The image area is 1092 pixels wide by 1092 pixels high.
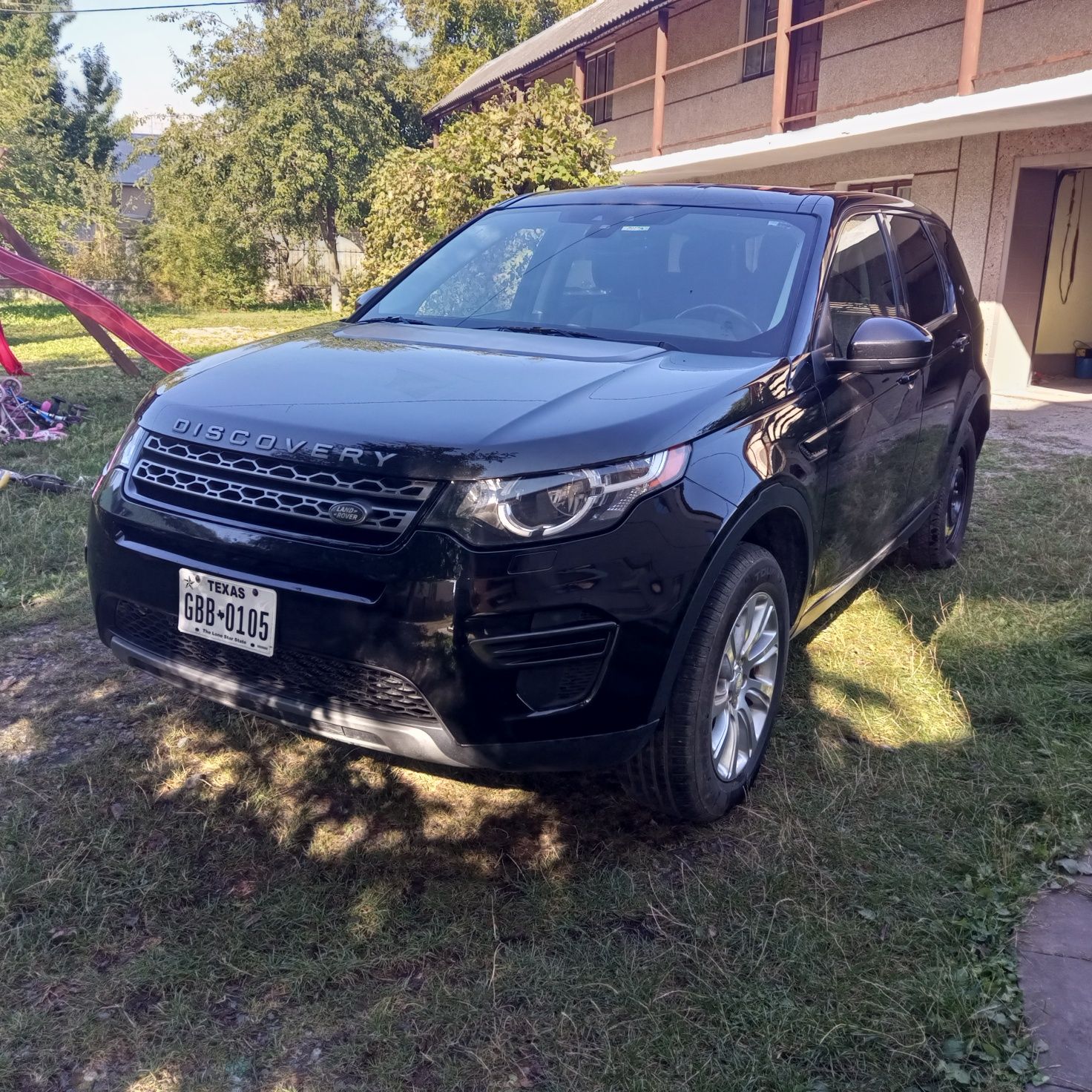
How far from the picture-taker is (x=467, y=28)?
3059cm

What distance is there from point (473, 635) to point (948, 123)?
10.7 meters

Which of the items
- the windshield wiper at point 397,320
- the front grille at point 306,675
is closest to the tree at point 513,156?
the windshield wiper at point 397,320

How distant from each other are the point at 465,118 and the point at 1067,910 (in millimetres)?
8578

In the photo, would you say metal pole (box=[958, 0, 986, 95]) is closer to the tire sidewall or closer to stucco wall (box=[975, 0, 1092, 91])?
stucco wall (box=[975, 0, 1092, 91])

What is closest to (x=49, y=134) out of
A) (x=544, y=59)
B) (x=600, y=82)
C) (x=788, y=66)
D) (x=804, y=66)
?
(x=600, y=82)

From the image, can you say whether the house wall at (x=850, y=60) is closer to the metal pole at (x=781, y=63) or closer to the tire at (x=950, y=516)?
the metal pole at (x=781, y=63)

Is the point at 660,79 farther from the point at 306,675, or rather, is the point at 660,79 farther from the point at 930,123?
the point at 306,675

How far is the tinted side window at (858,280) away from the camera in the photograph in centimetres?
355

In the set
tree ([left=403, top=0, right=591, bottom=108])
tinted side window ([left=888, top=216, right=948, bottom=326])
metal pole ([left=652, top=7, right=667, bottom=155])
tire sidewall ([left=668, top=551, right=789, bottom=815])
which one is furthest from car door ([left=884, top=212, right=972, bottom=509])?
tree ([left=403, top=0, right=591, bottom=108])

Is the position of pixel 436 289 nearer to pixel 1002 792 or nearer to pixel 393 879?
pixel 393 879

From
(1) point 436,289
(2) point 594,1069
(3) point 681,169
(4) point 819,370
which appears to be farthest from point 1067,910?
(3) point 681,169

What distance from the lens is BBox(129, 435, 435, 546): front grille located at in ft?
7.88

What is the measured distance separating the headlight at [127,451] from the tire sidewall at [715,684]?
63.4 inches

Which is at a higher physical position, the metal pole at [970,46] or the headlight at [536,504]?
the metal pole at [970,46]
